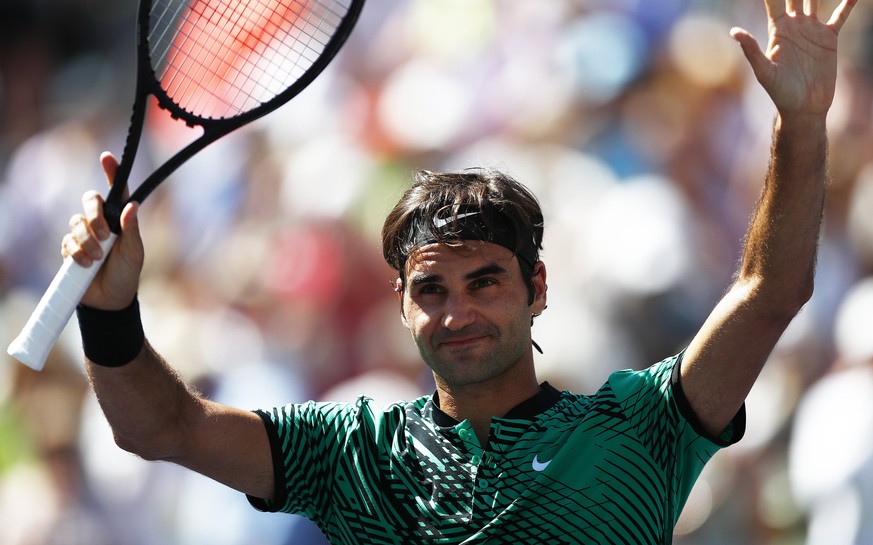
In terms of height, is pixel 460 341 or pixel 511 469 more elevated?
pixel 460 341

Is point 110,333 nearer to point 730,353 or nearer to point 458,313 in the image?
point 458,313

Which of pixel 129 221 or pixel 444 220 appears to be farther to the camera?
pixel 444 220

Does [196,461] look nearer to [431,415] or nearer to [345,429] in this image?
[345,429]

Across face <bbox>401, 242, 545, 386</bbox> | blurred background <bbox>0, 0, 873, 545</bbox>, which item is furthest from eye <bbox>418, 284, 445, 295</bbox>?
blurred background <bbox>0, 0, 873, 545</bbox>

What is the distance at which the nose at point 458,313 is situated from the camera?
2.62 meters

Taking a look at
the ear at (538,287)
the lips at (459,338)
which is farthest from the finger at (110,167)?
the ear at (538,287)

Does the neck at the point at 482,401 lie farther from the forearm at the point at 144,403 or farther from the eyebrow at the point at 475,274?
the forearm at the point at 144,403

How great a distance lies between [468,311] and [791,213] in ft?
2.46

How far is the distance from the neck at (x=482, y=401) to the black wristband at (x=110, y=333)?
729mm

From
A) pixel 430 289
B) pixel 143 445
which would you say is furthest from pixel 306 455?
pixel 430 289

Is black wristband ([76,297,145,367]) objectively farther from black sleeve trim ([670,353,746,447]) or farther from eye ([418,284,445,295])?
black sleeve trim ([670,353,746,447])

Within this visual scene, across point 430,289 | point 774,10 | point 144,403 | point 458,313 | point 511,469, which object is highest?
point 774,10

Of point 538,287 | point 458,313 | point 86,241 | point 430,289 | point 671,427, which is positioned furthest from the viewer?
point 538,287

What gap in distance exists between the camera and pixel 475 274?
2.71m
